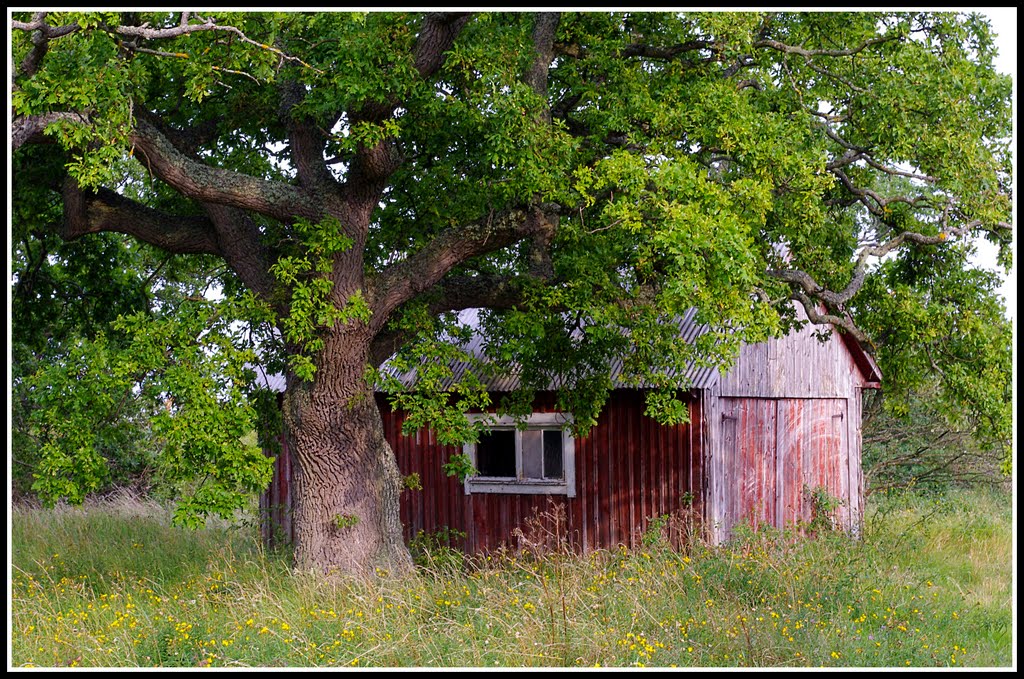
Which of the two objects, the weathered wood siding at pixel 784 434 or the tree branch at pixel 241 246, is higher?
the tree branch at pixel 241 246

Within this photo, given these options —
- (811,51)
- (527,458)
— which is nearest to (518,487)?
(527,458)

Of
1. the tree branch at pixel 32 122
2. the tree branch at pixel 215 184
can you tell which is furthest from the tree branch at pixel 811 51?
the tree branch at pixel 32 122

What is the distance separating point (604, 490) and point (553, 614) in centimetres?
623

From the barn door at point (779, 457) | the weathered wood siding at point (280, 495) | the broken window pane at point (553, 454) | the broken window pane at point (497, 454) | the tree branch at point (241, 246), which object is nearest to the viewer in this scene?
the tree branch at point (241, 246)

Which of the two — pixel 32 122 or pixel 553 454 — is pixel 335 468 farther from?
pixel 32 122

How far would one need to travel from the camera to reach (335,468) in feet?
39.7

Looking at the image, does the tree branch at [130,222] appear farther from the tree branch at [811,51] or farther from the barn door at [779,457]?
the barn door at [779,457]

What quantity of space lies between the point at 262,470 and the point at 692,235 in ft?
16.0

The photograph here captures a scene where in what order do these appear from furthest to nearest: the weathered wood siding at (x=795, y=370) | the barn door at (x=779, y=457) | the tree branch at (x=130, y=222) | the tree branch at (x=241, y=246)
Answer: the weathered wood siding at (x=795, y=370) < the barn door at (x=779, y=457) < the tree branch at (x=241, y=246) < the tree branch at (x=130, y=222)

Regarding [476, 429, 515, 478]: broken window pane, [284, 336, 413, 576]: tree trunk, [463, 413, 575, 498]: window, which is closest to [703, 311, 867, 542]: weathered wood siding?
[463, 413, 575, 498]: window

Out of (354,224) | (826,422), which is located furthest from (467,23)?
(826,422)

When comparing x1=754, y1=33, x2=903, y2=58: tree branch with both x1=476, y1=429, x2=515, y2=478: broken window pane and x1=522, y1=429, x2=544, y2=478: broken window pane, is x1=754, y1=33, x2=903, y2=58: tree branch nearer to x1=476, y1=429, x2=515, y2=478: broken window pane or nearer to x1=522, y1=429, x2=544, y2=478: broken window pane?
x1=522, y1=429, x2=544, y2=478: broken window pane

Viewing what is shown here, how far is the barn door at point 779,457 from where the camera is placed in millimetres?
15039

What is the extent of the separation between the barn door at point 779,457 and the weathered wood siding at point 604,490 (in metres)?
0.72
